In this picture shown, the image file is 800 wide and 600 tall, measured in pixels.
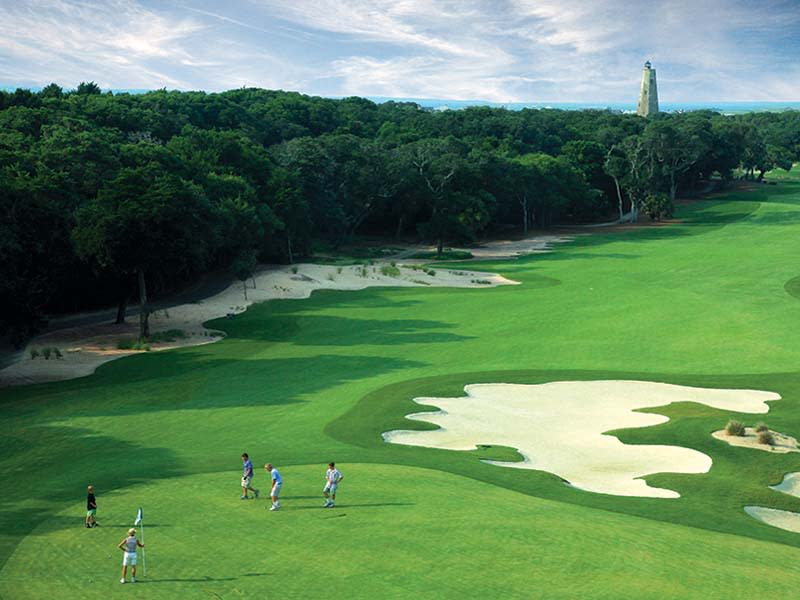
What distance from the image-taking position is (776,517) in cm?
2722

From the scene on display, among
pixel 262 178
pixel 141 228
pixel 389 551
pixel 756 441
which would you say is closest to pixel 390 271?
pixel 262 178

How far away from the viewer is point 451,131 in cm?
15625

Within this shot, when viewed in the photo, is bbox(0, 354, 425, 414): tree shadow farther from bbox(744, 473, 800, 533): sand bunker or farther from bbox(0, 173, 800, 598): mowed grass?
bbox(744, 473, 800, 533): sand bunker

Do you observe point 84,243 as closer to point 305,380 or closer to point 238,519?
point 305,380

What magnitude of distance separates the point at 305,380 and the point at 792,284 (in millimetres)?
50006

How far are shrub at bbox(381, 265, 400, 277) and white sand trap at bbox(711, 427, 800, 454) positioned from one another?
4875 cm

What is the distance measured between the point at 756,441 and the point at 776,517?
24.3 feet

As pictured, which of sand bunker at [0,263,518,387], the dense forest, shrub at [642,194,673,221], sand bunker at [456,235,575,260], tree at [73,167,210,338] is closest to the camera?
sand bunker at [0,263,518,387]

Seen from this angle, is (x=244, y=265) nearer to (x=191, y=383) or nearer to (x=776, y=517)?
(x=191, y=383)

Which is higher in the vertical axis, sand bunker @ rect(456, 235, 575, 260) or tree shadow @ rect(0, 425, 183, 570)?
sand bunker @ rect(456, 235, 575, 260)

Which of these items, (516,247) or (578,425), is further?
(516,247)

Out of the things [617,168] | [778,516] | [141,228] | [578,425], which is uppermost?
[617,168]

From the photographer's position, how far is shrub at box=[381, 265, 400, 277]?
3201 inches

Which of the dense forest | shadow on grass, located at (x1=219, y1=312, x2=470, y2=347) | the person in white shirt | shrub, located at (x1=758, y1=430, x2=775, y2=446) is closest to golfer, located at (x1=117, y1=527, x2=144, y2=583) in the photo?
the person in white shirt
